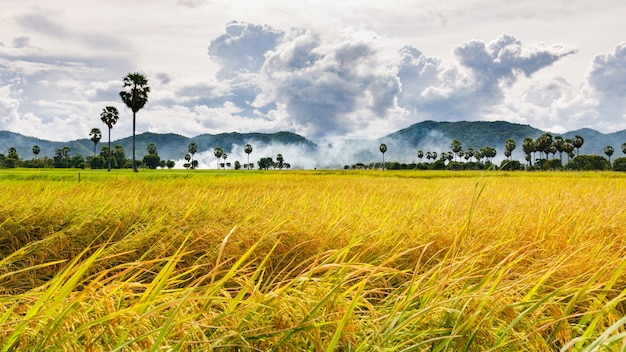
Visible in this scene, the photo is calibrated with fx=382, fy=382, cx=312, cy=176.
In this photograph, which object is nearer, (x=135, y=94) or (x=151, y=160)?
(x=135, y=94)

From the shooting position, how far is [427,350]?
2.09 metres

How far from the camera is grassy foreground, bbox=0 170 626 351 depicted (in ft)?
6.58

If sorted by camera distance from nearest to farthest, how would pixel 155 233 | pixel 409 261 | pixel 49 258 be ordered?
1. pixel 409 261
2. pixel 49 258
3. pixel 155 233

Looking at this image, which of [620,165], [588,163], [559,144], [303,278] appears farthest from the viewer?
[559,144]

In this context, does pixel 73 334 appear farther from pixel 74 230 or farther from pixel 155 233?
pixel 74 230

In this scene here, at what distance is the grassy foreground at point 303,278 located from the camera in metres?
A: 2.01

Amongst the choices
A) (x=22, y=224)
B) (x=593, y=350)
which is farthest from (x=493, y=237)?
(x=22, y=224)

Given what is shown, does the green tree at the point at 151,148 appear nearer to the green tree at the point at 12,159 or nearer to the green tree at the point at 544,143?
the green tree at the point at 12,159

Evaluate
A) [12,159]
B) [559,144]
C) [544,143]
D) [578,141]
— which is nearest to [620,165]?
[544,143]

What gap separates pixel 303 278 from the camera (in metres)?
2.51

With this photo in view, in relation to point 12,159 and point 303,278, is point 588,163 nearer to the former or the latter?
point 303,278

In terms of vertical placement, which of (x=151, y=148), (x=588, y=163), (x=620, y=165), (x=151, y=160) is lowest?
(x=620, y=165)

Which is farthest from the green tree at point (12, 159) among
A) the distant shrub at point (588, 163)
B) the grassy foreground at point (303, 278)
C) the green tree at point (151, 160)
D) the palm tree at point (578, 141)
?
the palm tree at point (578, 141)

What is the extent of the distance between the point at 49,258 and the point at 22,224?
147 centimetres
